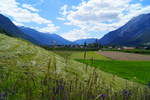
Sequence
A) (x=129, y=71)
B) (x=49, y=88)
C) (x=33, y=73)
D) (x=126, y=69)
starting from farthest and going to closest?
(x=126, y=69) → (x=129, y=71) → (x=33, y=73) → (x=49, y=88)

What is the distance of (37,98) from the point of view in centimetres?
452

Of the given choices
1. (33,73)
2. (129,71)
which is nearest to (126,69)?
(129,71)

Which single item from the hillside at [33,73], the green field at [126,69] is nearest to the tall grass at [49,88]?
the hillside at [33,73]

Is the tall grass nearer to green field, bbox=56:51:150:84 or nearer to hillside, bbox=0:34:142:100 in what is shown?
hillside, bbox=0:34:142:100

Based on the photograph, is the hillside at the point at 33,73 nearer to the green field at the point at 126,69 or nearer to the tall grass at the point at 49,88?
the tall grass at the point at 49,88

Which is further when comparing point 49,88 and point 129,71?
point 129,71

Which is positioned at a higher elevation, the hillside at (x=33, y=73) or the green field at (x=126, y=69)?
the hillside at (x=33, y=73)

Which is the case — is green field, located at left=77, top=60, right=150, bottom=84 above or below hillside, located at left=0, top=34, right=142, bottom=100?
below

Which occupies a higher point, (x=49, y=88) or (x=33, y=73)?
(x=33, y=73)

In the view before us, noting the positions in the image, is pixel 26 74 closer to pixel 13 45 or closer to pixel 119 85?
pixel 13 45

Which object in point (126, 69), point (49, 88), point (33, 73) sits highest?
point (33, 73)

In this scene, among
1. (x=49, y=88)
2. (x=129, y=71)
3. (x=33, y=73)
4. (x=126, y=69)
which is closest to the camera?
(x=49, y=88)

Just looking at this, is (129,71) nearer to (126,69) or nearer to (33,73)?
(126,69)

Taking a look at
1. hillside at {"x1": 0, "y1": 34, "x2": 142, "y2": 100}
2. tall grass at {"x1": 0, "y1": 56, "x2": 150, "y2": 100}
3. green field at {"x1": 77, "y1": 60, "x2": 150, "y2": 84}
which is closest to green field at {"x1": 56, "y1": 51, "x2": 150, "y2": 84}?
green field at {"x1": 77, "y1": 60, "x2": 150, "y2": 84}
